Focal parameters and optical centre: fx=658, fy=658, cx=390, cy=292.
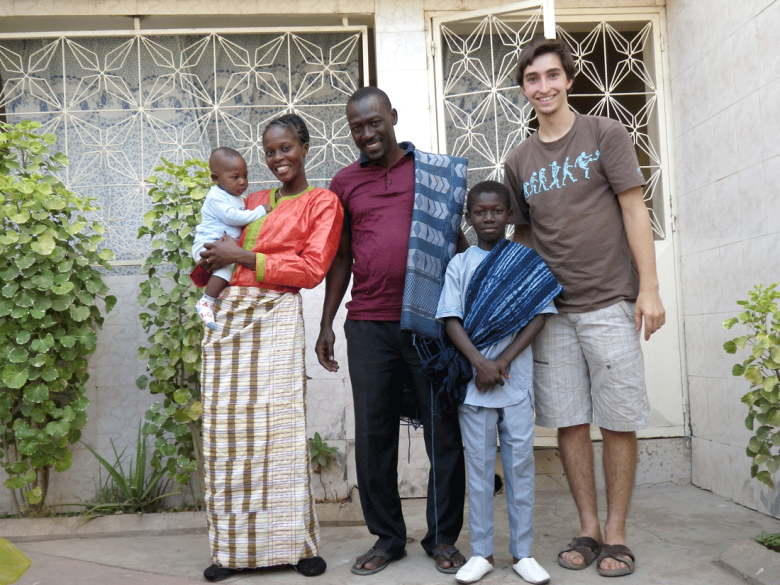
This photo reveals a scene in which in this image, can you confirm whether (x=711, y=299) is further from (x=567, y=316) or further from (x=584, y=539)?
(x=584, y=539)

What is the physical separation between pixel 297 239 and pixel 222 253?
0.96 ft

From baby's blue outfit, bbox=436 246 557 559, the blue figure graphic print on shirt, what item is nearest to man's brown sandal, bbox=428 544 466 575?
baby's blue outfit, bbox=436 246 557 559

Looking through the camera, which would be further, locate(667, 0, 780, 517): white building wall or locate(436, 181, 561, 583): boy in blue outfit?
locate(667, 0, 780, 517): white building wall

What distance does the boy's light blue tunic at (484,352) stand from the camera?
95.0 inches

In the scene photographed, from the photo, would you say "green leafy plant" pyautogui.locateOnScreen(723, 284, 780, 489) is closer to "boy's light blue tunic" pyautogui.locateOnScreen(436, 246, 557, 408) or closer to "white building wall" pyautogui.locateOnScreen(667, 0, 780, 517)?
"white building wall" pyautogui.locateOnScreen(667, 0, 780, 517)

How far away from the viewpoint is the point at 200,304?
258 centimetres

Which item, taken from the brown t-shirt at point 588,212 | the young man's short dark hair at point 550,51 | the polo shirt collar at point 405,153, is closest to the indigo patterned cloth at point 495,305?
the brown t-shirt at point 588,212

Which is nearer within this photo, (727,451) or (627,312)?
(627,312)

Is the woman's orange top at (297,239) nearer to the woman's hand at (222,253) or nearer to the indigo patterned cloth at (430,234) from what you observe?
the woman's hand at (222,253)

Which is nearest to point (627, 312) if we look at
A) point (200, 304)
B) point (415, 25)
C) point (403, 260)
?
point (403, 260)

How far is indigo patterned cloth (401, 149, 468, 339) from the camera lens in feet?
8.06

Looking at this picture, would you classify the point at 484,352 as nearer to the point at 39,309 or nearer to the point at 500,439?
the point at 500,439

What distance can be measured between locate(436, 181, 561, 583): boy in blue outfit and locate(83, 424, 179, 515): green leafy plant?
6.00ft

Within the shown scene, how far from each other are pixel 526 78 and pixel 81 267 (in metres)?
2.34
